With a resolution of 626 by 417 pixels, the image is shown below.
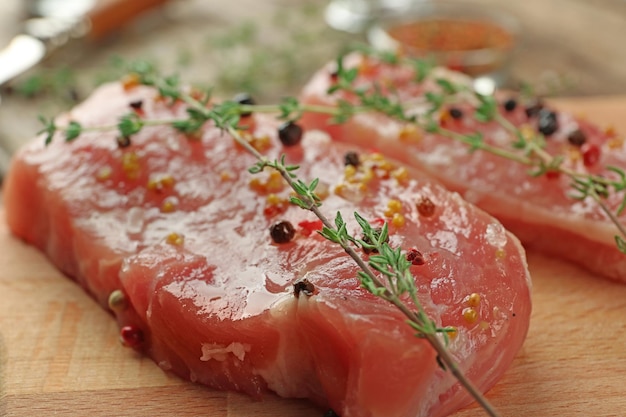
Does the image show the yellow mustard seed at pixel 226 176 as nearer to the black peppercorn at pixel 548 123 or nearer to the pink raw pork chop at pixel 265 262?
the pink raw pork chop at pixel 265 262

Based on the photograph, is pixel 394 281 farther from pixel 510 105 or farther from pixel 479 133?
pixel 510 105

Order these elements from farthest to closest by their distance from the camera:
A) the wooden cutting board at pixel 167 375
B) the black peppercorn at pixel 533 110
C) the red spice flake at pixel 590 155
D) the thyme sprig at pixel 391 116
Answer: the black peppercorn at pixel 533 110, the red spice flake at pixel 590 155, the wooden cutting board at pixel 167 375, the thyme sprig at pixel 391 116

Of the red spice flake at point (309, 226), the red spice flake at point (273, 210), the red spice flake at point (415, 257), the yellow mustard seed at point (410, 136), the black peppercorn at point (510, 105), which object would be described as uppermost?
the red spice flake at point (415, 257)

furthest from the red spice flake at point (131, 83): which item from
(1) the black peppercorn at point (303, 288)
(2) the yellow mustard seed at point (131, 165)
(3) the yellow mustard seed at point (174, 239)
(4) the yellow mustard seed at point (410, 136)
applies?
(1) the black peppercorn at point (303, 288)

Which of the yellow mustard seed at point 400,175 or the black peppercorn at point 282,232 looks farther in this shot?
the yellow mustard seed at point 400,175

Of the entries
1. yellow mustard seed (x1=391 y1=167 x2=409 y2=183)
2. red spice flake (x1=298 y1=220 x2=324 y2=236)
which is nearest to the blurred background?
yellow mustard seed (x1=391 y1=167 x2=409 y2=183)

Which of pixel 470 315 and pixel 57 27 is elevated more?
pixel 470 315

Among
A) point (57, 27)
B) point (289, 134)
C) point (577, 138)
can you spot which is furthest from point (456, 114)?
point (57, 27)
